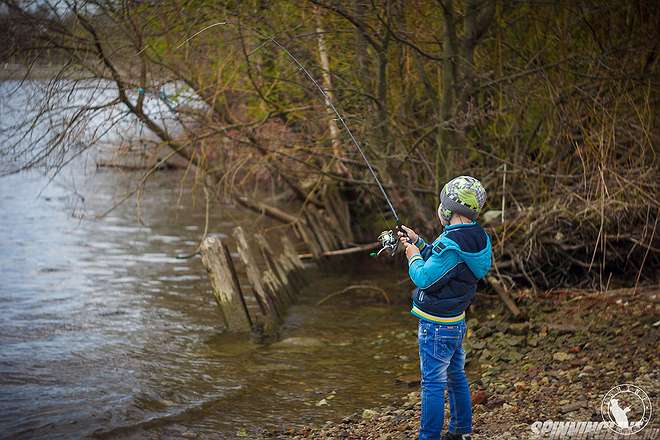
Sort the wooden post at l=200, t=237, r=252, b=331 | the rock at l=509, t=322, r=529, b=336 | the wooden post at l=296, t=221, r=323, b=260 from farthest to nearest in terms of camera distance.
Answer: the wooden post at l=296, t=221, r=323, b=260 → the wooden post at l=200, t=237, r=252, b=331 → the rock at l=509, t=322, r=529, b=336

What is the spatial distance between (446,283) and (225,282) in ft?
14.9

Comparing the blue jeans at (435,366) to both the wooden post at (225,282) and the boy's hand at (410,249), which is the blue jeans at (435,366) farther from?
the wooden post at (225,282)

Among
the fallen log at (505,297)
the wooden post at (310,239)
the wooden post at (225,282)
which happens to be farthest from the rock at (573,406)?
the wooden post at (310,239)

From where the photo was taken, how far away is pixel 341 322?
9664 millimetres

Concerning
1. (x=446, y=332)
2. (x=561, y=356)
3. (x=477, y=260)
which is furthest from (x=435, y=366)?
(x=561, y=356)

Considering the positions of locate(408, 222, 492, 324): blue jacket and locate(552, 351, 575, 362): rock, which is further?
locate(552, 351, 575, 362): rock

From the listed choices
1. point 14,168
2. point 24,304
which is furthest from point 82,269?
point 14,168

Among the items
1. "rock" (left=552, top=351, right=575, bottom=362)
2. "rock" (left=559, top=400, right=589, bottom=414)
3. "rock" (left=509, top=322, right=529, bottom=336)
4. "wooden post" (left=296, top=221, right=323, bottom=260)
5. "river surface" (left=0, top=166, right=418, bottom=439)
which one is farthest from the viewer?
"wooden post" (left=296, top=221, right=323, bottom=260)

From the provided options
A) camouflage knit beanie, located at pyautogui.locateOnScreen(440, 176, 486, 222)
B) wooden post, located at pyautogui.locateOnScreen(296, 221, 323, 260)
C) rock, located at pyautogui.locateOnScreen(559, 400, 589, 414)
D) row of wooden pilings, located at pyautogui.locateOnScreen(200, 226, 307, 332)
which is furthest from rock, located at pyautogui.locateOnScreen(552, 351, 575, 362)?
wooden post, located at pyautogui.locateOnScreen(296, 221, 323, 260)
